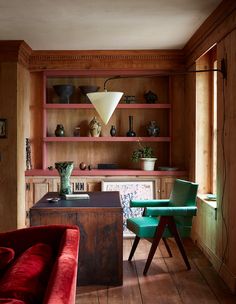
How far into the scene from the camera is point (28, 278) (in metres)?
1.95

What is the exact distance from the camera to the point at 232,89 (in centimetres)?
369

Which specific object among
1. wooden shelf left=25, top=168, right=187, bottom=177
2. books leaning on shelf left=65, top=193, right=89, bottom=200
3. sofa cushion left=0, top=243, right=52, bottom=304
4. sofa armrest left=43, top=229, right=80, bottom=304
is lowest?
sofa cushion left=0, top=243, right=52, bottom=304

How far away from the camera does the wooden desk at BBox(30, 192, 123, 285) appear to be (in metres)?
3.68

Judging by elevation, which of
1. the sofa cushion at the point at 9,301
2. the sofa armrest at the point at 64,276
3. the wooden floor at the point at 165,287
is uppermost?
the sofa armrest at the point at 64,276

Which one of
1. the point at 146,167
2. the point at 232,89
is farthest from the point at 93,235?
the point at 146,167

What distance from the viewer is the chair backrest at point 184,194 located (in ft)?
13.9

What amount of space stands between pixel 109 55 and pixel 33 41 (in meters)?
1.10

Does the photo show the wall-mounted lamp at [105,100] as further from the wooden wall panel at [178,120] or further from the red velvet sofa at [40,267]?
the wooden wall panel at [178,120]

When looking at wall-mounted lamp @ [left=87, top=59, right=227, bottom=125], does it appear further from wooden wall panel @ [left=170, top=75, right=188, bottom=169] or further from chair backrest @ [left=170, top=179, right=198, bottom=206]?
Result: wooden wall panel @ [left=170, top=75, right=188, bottom=169]

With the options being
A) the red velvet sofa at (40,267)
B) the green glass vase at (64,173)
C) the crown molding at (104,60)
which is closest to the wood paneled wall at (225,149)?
the crown molding at (104,60)

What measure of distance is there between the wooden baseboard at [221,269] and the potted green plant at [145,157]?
139 cm

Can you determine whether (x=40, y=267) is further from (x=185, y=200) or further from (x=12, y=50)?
(x=12, y=50)

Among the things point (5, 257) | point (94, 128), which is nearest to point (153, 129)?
point (94, 128)

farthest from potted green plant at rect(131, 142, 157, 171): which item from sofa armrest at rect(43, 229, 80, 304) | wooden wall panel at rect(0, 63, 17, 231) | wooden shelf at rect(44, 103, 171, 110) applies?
sofa armrest at rect(43, 229, 80, 304)
